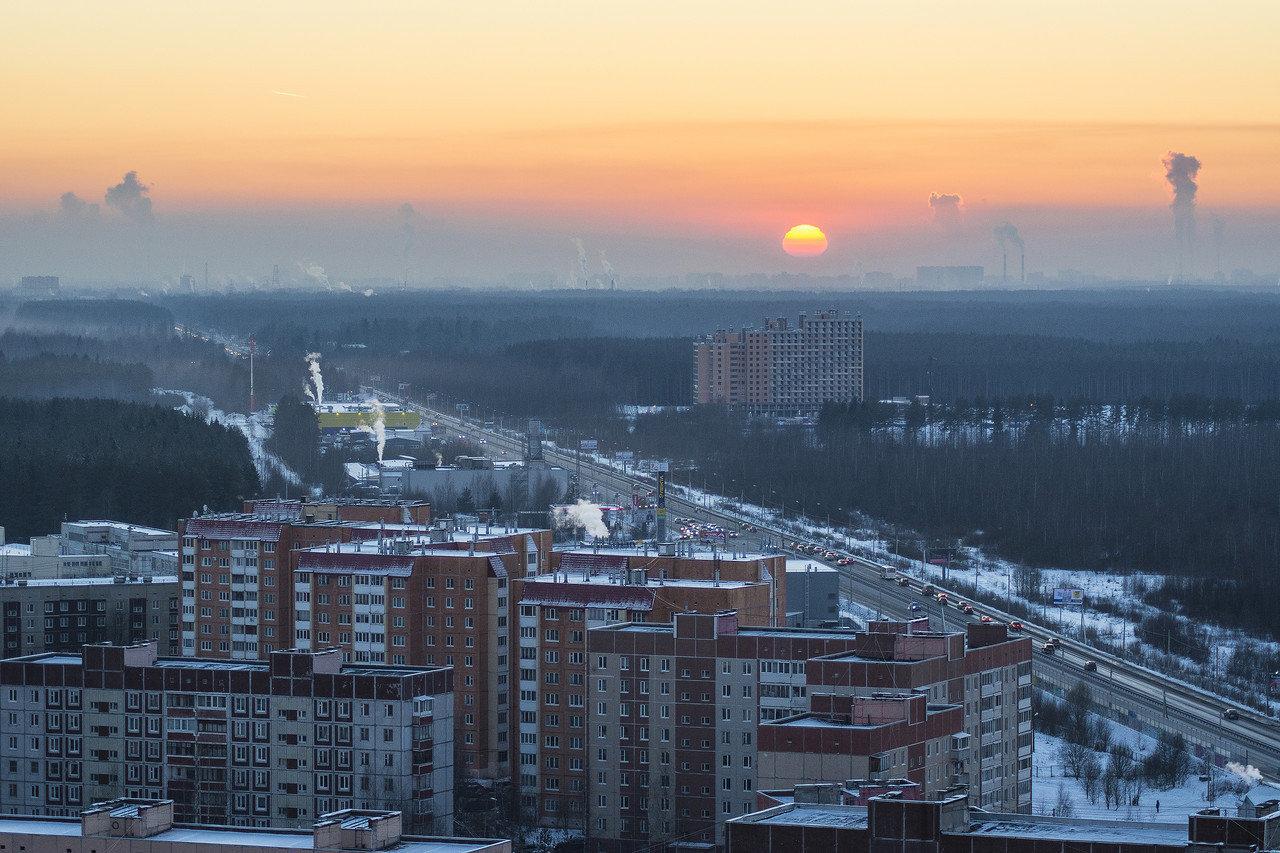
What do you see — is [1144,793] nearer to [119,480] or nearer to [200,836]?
[200,836]

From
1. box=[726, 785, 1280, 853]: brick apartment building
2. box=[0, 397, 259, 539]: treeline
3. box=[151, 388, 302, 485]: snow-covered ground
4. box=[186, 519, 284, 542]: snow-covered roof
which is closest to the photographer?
box=[726, 785, 1280, 853]: brick apartment building

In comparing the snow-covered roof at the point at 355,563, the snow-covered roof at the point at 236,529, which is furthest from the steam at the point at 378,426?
the snow-covered roof at the point at 355,563

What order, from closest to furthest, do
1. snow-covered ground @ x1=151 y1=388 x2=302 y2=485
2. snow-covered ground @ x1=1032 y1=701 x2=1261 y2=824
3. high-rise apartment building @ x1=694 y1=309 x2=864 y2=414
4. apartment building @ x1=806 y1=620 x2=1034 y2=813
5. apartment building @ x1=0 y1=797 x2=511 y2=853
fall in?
apartment building @ x1=0 y1=797 x2=511 y2=853
apartment building @ x1=806 y1=620 x2=1034 y2=813
snow-covered ground @ x1=1032 y1=701 x2=1261 y2=824
snow-covered ground @ x1=151 y1=388 x2=302 y2=485
high-rise apartment building @ x1=694 y1=309 x2=864 y2=414

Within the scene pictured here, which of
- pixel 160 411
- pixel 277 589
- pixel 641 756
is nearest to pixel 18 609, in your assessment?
pixel 277 589

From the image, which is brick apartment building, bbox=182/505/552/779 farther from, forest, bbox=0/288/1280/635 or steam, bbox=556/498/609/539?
forest, bbox=0/288/1280/635

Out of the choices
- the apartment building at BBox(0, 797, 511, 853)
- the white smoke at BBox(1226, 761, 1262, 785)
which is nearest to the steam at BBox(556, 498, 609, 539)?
the white smoke at BBox(1226, 761, 1262, 785)

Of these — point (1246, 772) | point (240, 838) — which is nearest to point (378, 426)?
point (1246, 772)

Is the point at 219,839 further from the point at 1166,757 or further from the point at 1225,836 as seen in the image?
the point at 1166,757
